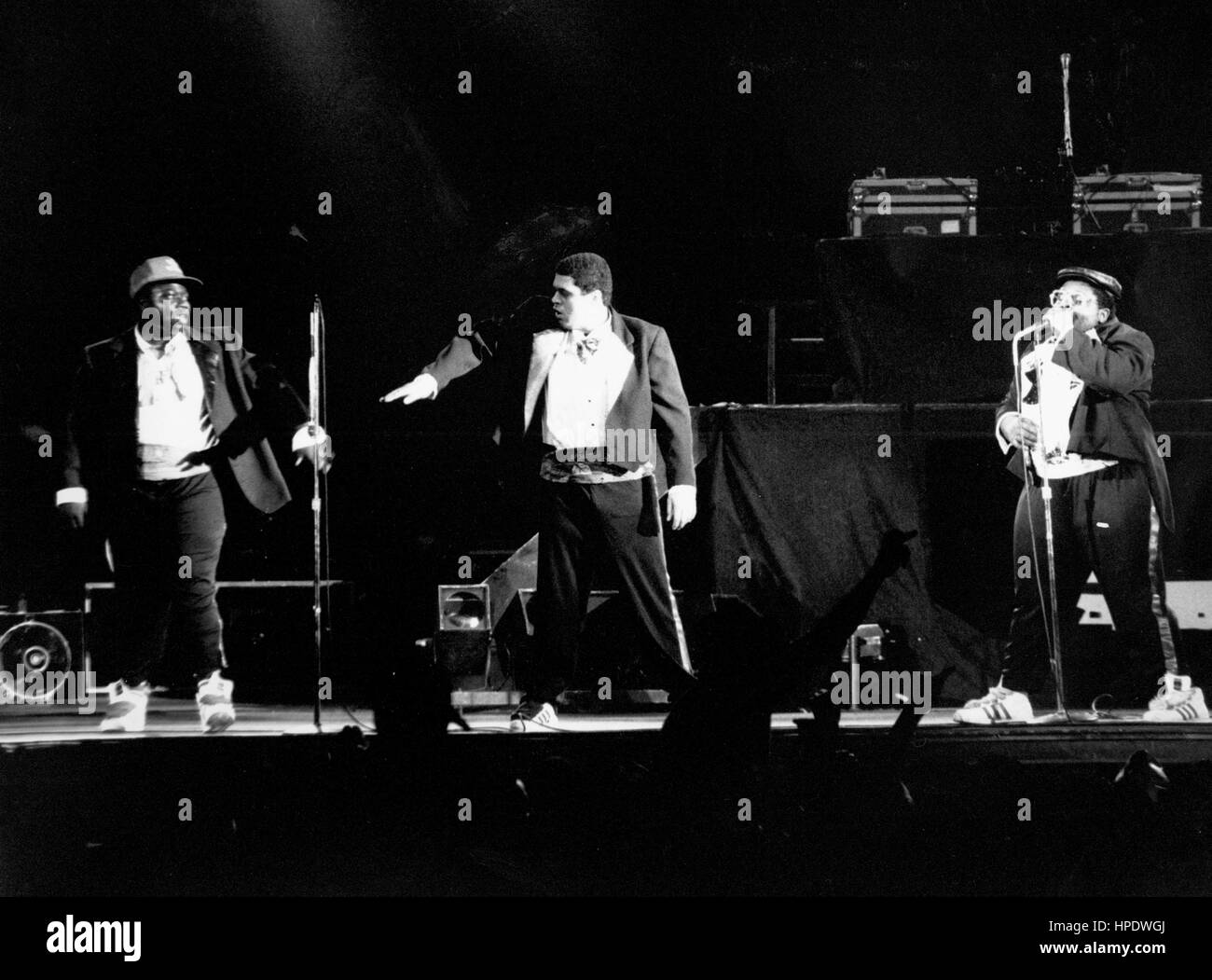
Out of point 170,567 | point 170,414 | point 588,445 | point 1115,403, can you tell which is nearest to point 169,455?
point 170,414

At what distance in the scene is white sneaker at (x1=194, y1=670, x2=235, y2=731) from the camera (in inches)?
147

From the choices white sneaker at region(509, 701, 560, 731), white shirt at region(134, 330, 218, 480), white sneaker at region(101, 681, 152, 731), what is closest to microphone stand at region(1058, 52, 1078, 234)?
white sneaker at region(509, 701, 560, 731)

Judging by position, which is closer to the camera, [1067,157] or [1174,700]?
[1174,700]

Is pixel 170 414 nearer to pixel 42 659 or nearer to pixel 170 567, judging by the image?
pixel 170 567

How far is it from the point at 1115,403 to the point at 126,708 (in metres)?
3.64

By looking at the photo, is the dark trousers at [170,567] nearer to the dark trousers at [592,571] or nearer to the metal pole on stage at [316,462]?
the metal pole on stage at [316,462]

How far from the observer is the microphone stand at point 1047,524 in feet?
12.4

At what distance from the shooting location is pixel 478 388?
389cm

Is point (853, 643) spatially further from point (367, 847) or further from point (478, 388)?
point (367, 847)

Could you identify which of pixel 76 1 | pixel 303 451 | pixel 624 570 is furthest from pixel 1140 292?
pixel 76 1

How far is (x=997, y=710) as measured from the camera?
3754 mm

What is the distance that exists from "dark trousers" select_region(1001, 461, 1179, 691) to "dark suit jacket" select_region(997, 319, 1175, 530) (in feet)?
0.18

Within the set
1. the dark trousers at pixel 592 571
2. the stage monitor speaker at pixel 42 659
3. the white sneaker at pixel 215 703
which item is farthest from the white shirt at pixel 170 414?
the dark trousers at pixel 592 571

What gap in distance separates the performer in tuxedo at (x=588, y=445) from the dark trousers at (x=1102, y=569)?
1.20 metres
